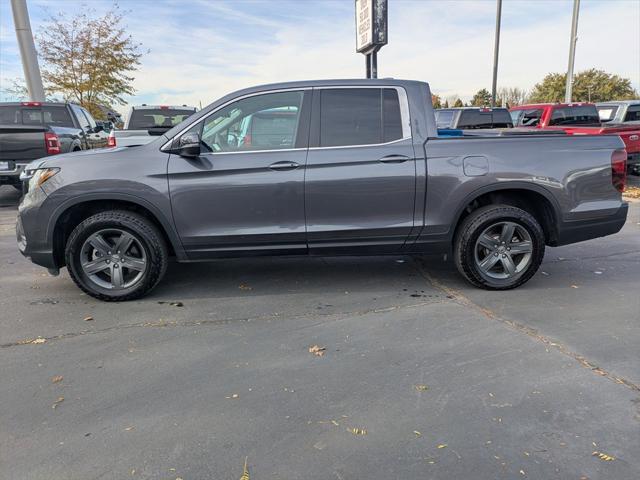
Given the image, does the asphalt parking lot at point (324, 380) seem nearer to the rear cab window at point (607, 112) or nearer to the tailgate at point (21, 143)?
the tailgate at point (21, 143)

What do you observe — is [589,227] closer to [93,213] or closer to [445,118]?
[93,213]

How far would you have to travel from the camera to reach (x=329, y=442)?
2568 millimetres

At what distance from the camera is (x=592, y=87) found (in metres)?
53.6

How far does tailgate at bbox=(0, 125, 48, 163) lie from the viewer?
352 inches

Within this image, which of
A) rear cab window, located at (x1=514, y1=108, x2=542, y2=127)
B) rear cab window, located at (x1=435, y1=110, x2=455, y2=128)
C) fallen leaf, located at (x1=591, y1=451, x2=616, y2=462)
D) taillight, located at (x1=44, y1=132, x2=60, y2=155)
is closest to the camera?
fallen leaf, located at (x1=591, y1=451, x2=616, y2=462)

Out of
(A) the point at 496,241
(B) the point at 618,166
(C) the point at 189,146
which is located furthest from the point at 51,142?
(B) the point at 618,166

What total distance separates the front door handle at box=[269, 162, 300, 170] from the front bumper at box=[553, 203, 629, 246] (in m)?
2.57

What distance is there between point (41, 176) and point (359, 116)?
9.37ft

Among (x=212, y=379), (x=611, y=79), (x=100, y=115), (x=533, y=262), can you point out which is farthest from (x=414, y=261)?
(x=611, y=79)

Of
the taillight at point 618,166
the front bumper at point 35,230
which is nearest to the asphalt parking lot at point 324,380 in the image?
the front bumper at point 35,230

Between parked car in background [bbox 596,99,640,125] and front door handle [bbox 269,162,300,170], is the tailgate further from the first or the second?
parked car in background [bbox 596,99,640,125]

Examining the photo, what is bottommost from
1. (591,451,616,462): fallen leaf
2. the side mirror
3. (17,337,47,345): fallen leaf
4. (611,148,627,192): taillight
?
(591,451,616,462): fallen leaf

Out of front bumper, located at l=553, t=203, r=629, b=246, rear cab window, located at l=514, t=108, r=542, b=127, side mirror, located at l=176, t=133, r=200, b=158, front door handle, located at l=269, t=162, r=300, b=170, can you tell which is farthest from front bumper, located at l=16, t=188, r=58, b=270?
rear cab window, located at l=514, t=108, r=542, b=127

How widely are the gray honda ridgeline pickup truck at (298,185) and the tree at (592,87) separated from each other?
5373cm
